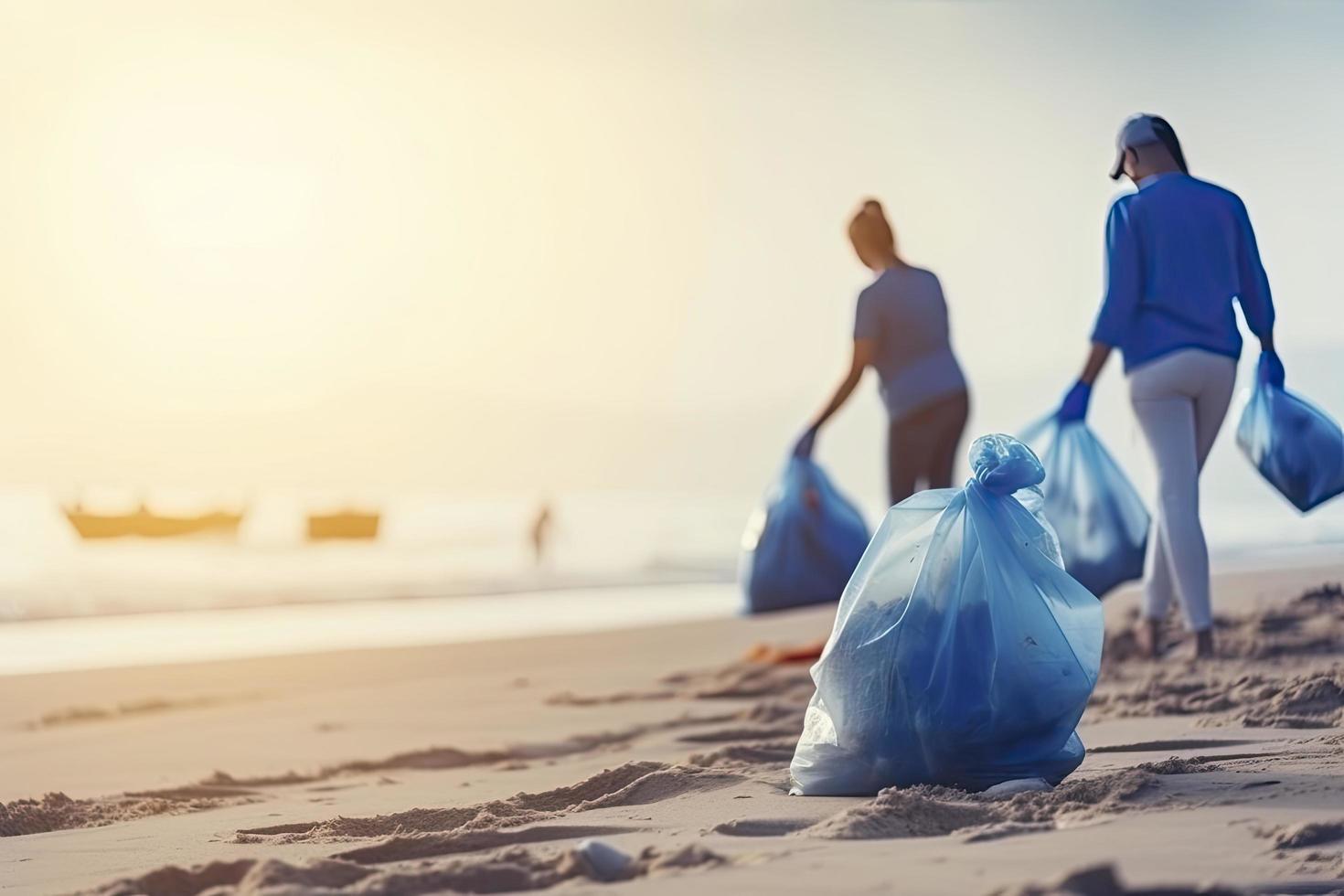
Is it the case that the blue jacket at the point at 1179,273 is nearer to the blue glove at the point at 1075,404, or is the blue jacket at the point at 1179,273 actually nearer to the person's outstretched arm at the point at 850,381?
the blue glove at the point at 1075,404

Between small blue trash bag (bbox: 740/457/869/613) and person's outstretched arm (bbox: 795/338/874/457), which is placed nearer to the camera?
person's outstretched arm (bbox: 795/338/874/457)

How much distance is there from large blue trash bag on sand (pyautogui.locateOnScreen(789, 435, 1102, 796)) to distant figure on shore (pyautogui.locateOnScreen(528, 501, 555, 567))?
11616mm

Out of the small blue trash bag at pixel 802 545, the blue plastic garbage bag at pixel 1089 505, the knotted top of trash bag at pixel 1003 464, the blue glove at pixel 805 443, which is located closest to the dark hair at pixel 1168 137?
the blue plastic garbage bag at pixel 1089 505

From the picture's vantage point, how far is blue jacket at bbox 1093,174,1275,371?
4.80 m

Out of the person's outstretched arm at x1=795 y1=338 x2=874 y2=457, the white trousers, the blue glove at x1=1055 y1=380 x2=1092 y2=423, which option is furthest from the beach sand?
the person's outstretched arm at x1=795 y1=338 x2=874 y2=457

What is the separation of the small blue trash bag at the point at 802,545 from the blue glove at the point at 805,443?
0.03 meters

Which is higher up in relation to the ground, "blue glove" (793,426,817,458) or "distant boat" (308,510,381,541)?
"distant boat" (308,510,381,541)

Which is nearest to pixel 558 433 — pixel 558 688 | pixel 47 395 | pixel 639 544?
pixel 47 395

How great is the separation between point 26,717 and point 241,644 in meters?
2.50

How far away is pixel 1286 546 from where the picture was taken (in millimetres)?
12172

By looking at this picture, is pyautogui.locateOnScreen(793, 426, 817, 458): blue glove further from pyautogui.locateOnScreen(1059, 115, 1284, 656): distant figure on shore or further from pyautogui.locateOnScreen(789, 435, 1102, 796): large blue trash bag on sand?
pyautogui.locateOnScreen(789, 435, 1102, 796): large blue trash bag on sand

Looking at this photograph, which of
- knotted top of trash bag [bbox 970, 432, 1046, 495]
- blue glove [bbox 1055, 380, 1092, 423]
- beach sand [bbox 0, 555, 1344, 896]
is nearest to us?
beach sand [bbox 0, 555, 1344, 896]

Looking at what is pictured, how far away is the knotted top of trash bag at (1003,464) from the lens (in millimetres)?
3123

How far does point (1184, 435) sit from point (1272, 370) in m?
0.30
